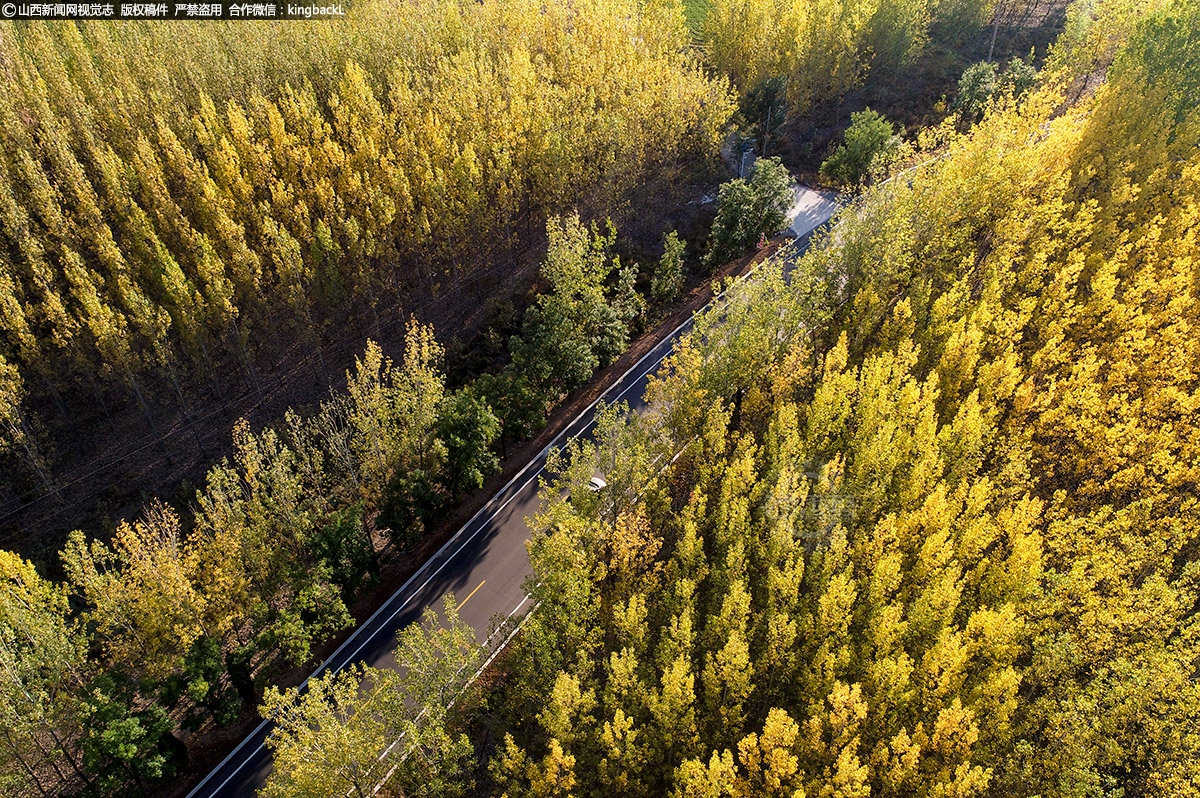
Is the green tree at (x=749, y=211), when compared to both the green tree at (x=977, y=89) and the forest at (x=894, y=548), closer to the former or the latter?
the forest at (x=894, y=548)

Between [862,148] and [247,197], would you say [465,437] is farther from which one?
[862,148]

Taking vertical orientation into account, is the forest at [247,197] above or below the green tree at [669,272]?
above

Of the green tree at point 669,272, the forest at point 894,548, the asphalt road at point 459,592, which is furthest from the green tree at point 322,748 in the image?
the green tree at point 669,272

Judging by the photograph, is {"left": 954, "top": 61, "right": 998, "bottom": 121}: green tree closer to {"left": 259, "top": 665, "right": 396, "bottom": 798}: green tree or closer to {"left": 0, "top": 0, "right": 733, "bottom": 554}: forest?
{"left": 0, "top": 0, "right": 733, "bottom": 554}: forest

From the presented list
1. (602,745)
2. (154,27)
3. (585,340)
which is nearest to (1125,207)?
(585,340)

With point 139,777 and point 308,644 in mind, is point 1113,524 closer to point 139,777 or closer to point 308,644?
point 308,644
